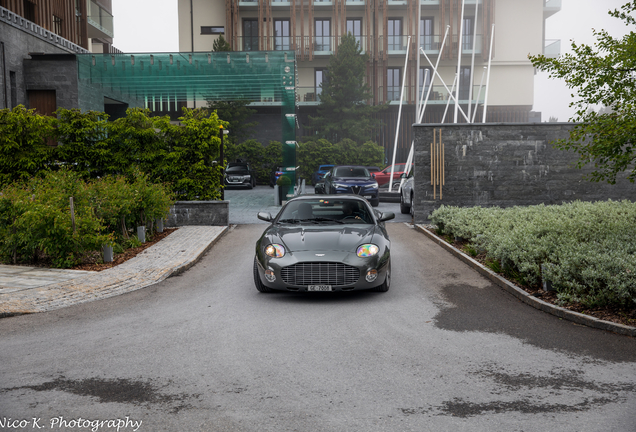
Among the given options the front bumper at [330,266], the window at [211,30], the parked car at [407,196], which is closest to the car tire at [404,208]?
the parked car at [407,196]

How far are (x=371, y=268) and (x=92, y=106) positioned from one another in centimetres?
2159

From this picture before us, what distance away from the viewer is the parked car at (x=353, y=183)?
75.9 ft

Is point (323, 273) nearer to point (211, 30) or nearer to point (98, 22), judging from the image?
point (98, 22)

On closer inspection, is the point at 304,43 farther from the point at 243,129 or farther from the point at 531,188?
the point at 531,188

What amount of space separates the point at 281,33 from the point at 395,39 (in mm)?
8949

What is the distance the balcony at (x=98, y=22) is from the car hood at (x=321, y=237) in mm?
30275

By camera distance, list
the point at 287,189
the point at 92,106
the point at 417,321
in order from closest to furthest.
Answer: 1. the point at 417,321
2. the point at 287,189
3. the point at 92,106

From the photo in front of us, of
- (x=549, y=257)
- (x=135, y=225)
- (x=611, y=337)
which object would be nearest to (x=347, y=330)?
(x=611, y=337)

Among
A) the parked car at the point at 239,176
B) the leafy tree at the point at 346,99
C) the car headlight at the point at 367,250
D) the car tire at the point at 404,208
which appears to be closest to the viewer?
the car headlight at the point at 367,250

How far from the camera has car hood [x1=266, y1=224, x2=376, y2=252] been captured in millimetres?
8047

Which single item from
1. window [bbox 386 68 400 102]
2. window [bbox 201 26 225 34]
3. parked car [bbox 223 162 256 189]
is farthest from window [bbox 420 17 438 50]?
parked car [bbox 223 162 256 189]

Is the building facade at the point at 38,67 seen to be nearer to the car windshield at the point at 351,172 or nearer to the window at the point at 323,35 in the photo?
the car windshield at the point at 351,172

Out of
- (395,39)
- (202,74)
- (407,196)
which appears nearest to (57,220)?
(407,196)

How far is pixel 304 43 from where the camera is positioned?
44562 millimetres
